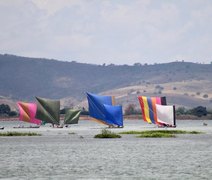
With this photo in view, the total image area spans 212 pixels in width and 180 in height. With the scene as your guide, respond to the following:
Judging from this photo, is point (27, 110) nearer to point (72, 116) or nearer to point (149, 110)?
point (72, 116)

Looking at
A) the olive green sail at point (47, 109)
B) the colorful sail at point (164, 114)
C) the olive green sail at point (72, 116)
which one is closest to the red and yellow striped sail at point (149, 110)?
the colorful sail at point (164, 114)

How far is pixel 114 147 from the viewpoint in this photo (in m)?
78.2

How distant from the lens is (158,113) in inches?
5310

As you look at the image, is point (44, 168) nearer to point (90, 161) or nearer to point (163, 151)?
point (90, 161)

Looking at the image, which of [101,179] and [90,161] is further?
[90,161]

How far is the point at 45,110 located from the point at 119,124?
605 inches

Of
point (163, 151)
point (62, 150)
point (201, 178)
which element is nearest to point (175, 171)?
point (201, 178)

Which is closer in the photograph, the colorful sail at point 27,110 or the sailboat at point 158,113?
the sailboat at point 158,113

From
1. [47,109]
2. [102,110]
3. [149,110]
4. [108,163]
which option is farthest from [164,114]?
[108,163]

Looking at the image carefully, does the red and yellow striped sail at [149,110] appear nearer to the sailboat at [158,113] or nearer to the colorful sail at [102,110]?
the sailboat at [158,113]

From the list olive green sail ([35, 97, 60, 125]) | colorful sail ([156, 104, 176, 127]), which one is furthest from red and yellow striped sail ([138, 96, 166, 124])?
olive green sail ([35, 97, 60, 125])

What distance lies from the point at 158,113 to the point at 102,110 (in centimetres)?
1047

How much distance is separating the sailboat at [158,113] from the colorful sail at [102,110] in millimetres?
5324

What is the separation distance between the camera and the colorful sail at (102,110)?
134m
